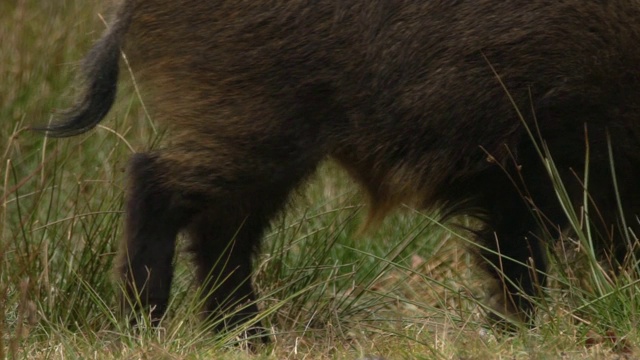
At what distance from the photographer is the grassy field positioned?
338 centimetres

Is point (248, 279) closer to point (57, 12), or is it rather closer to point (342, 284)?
point (342, 284)

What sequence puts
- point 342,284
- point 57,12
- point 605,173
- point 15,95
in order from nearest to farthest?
point 605,173 → point 342,284 → point 15,95 → point 57,12

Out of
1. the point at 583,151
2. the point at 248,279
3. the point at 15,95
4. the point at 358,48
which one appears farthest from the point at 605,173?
the point at 15,95

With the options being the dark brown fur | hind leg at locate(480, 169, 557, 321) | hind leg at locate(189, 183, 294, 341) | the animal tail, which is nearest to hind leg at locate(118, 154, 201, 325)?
the dark brown fur

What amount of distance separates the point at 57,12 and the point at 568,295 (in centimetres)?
364

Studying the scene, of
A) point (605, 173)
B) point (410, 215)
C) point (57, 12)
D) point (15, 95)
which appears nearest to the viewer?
point (605, 173)

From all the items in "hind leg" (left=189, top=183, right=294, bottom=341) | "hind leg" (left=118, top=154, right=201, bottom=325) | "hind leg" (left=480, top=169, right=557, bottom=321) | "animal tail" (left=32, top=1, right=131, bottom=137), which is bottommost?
"hind leg" (left=480, top=169, right=557, bottom=321)

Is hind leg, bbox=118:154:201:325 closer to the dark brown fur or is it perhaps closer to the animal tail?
the dark brown fur

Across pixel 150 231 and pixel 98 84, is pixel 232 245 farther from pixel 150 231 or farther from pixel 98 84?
pixel 98 84

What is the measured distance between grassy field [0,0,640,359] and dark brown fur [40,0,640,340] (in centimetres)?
26

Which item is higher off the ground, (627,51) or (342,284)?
(627,51)

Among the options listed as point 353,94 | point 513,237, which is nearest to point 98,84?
point 353,94

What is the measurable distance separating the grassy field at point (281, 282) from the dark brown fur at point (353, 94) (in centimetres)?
26

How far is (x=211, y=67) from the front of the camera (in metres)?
3.83
